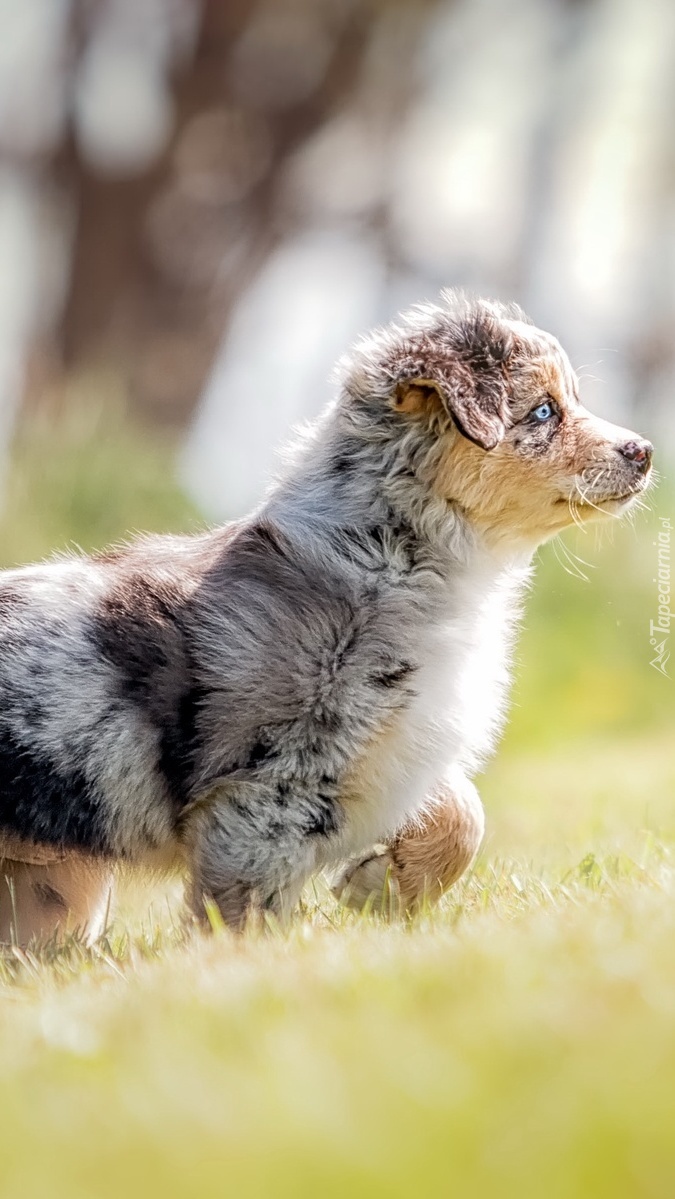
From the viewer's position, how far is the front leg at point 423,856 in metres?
4.24

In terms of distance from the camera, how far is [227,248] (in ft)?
43.2

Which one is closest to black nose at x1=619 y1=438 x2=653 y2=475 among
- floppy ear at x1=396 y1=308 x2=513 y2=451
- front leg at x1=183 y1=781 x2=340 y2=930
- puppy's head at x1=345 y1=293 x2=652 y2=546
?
puppy's head at x1=345 y1=293 x2=652 y2=546

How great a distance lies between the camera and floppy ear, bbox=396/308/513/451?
13.2 ft

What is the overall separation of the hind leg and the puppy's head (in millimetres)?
1643

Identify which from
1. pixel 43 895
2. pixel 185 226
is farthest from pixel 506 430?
pixel 185 226

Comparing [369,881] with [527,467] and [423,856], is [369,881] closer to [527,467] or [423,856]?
[423,856]

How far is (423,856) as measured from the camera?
13.9 ft

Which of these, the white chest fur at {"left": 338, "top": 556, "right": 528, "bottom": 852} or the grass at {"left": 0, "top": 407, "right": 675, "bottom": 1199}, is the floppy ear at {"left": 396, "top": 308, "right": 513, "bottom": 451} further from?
the grass at {"left": 0, "top": 407, "right": 675, "bottom": 1199}

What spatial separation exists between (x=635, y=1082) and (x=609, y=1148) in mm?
154

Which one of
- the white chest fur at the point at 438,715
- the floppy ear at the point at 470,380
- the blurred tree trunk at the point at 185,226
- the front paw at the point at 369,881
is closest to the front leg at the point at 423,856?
the front paw at the point at 369,881

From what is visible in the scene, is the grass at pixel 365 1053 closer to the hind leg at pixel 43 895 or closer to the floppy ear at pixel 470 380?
the hind leg at pixel 43 895

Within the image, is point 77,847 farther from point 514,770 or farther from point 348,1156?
point 514,770

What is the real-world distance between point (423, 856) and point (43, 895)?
1196 millimetres

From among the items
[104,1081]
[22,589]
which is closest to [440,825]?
[22,589]
